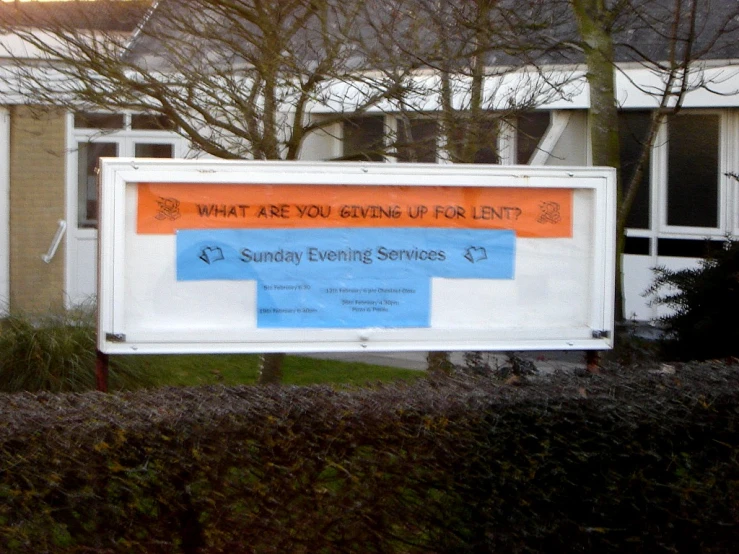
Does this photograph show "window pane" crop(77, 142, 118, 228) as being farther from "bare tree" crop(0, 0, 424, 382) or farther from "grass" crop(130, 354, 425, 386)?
"bare tree" crop(0, 0, 424, 382)

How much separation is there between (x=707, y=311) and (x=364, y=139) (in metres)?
7.33

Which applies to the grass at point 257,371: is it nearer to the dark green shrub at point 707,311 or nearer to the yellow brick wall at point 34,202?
the dark green shrub at point 707,311

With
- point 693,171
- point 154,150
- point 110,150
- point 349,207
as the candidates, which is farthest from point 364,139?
point 349,207

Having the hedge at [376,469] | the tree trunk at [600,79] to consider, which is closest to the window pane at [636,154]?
the tree trunk at [600,79]

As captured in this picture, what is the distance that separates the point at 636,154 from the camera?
13820 mm

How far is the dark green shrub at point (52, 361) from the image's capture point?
23.4ft

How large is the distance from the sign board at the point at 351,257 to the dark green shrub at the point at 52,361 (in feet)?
8.11

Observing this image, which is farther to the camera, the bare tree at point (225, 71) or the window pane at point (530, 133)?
the window pane at point (530, 133)

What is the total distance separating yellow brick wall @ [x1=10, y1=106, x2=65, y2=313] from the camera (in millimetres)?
13398

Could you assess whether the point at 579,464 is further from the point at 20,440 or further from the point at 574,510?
the point at 20,440

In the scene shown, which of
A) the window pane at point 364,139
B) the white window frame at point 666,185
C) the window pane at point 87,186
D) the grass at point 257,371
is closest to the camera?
the window pane at point 364,139

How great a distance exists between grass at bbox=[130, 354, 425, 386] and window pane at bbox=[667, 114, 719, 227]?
581cm

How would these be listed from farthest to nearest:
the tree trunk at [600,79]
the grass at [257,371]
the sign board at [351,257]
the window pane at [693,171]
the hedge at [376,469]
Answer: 1. the window pane at [693,171]
2. the grass at [257,371]
3. the tree trunk at [600,79]
4. the sign board at [351,257]
5. the hedge at [376,469]

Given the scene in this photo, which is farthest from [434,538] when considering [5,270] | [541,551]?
[5,270]
